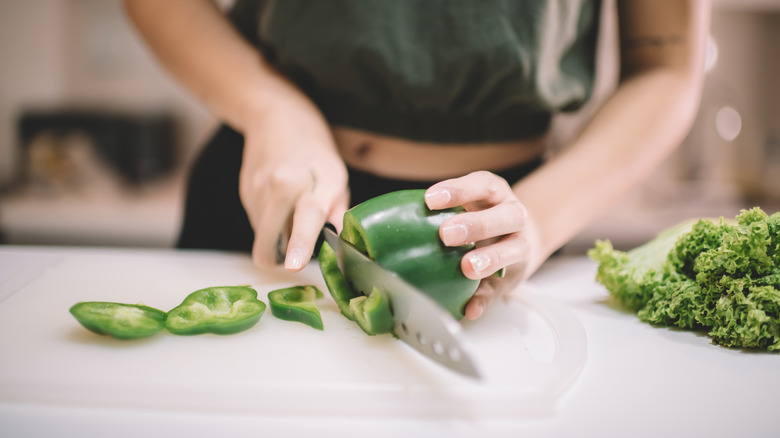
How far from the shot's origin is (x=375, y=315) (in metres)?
0.81

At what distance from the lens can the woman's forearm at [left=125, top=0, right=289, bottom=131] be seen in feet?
4.23

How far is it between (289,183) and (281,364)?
15.3 inches

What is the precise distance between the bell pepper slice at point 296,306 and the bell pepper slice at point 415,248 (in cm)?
14

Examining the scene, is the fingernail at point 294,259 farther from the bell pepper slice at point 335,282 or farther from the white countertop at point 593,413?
the white countertop at point 593,413

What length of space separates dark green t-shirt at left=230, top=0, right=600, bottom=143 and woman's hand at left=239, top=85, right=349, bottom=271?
0.46 feet

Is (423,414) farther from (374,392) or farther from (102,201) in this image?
(102,201)

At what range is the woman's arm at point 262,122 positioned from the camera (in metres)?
1.03

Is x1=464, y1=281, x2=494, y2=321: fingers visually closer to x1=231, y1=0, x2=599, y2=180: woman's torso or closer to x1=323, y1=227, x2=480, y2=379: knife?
x1=323, y1=227, x2=480, y2=379: knife

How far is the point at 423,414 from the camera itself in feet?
2.24

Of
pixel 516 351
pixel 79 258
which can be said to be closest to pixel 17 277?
pixel 79 258

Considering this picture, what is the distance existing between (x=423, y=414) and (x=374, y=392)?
0.23 ft

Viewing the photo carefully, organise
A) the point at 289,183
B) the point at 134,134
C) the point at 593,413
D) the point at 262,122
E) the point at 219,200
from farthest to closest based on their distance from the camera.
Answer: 1. the point at 134,134
2. the point at 219,200
3. the point at 262,122
4. the point at 289,183
5. the point at 593,413

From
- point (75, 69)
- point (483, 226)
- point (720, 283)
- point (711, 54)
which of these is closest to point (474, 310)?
point (483, 226)

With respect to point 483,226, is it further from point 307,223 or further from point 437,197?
point 307,223
